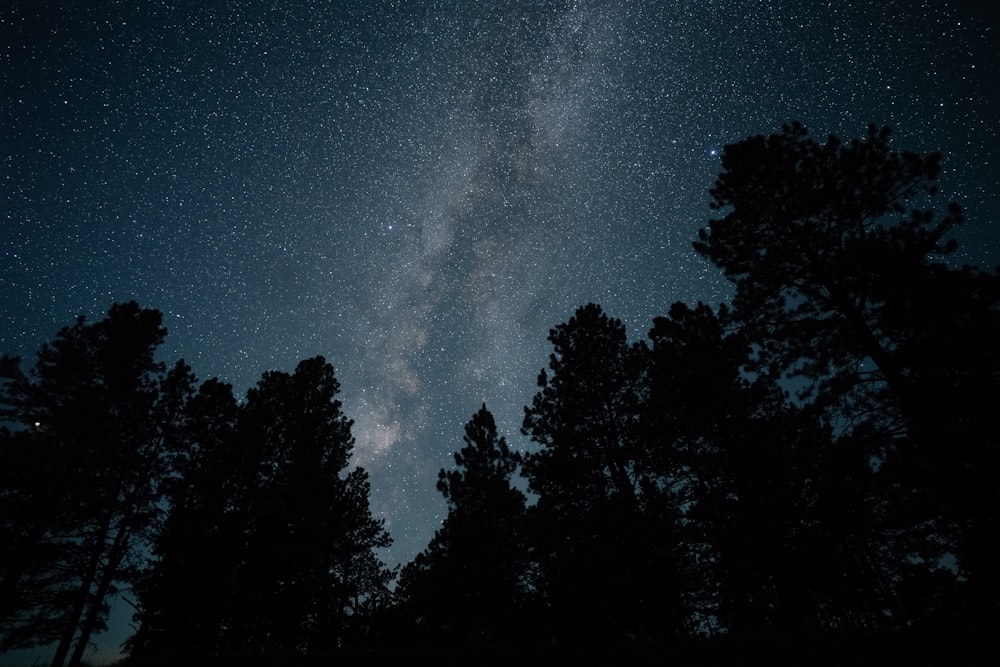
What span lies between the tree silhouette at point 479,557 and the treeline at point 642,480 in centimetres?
14

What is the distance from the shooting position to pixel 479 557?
20859 mm

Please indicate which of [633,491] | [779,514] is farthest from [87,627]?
[779,514]

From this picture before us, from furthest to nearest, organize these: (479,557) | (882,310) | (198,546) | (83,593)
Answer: (479,557) < (198,546) < (83,593) < (882,310)

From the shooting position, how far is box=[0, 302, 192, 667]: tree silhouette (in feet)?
45.9

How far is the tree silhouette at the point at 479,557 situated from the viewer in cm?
2005

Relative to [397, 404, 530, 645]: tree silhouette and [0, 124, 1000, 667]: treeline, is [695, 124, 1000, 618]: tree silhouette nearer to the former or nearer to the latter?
[0, 124, 1000, 667]: treeline

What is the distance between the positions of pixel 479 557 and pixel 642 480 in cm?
990

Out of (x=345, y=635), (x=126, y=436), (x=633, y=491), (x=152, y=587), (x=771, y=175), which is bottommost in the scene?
(x=345, y=635)

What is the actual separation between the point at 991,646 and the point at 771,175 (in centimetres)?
1078

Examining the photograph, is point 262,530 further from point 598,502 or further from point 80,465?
point 598,502

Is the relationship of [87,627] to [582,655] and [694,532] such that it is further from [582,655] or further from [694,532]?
[694,532]

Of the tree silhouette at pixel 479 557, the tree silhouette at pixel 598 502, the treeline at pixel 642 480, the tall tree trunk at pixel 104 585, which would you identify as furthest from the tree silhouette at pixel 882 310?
the tall tree trunk at pixel 104 585

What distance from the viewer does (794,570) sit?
558 inches

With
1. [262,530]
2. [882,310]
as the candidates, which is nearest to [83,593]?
[262,530]
